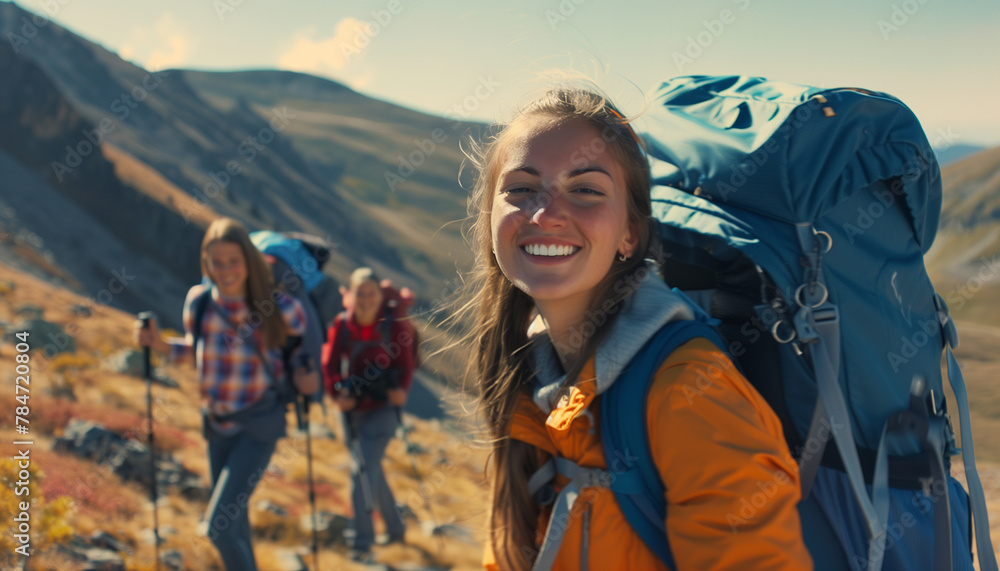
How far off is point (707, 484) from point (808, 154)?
953 millimetres

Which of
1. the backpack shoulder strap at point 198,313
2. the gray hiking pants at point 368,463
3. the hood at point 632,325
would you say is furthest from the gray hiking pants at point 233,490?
the hood at point 632,325

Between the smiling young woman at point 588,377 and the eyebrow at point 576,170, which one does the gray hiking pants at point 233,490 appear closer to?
the smiling young woman at point 588,377

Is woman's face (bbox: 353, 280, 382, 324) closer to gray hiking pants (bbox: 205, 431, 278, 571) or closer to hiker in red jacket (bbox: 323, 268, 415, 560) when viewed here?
hiker in red jacket (bbox: 323, 268, 415, 560)

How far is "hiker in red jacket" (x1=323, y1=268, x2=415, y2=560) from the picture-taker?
6621 mm

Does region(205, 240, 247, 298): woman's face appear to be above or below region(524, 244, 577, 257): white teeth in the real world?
above

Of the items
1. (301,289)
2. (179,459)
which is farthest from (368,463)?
(179,459)

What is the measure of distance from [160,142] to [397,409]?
52.6m

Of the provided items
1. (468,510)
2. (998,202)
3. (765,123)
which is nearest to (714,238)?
(765,123)

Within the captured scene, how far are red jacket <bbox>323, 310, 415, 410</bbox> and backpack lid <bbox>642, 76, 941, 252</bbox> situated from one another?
16.1 feet

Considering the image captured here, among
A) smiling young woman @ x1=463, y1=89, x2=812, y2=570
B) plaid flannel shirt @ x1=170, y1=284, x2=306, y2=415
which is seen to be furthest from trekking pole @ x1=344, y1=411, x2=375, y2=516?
smiling young woman @ x1=463, y1=89, x2=812, y2=570

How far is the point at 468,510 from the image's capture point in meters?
11.3

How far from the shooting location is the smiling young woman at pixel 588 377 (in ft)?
4.73

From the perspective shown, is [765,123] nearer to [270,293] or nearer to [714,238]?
[714,238]

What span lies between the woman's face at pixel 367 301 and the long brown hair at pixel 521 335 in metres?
4.54
